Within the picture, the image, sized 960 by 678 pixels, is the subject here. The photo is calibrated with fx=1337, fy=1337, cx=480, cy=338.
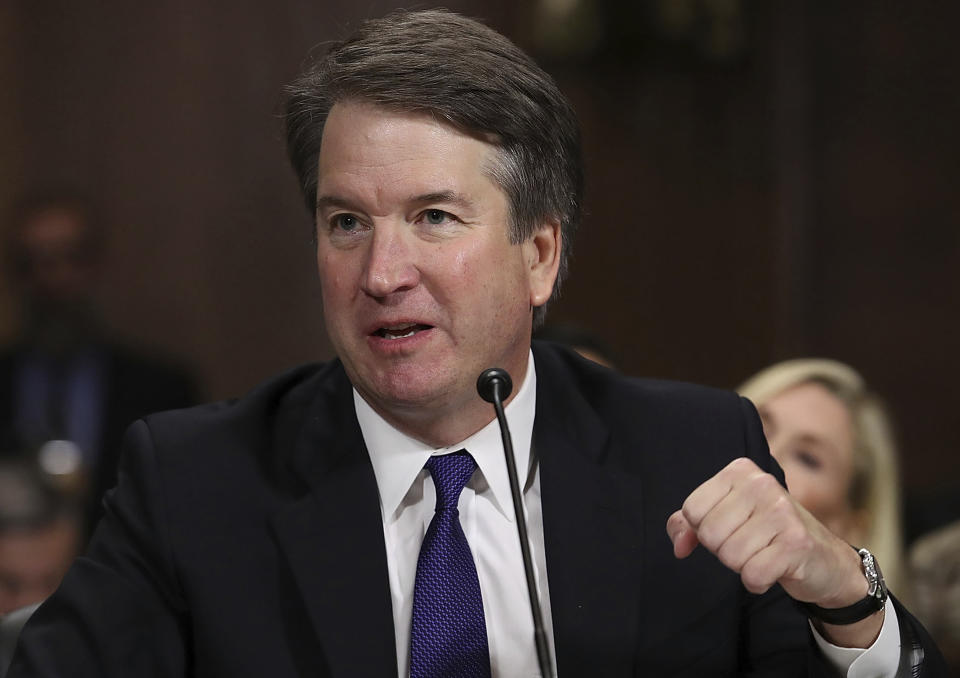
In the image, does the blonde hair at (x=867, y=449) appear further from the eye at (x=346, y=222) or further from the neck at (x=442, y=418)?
the eye at (x=346, y=222)

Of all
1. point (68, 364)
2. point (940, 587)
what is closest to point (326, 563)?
point (940, 587)

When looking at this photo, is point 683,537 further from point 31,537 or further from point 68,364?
point 68,364

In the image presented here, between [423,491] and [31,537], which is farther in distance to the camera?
[31,537]

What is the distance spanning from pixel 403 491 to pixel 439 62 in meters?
0.58

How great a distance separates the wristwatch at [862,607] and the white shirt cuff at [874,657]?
3 cm

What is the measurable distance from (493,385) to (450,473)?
0.31 m

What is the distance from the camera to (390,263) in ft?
5.49

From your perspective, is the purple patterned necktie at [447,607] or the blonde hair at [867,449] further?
the blonde hair at [867,449]

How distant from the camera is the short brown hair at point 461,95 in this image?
1.73 m

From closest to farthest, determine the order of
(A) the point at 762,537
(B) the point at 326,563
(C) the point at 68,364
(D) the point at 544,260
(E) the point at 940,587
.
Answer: (A) the point at 762,537 < (B) the point at 326,563 < (D) the point at 544,260 < (E) the point at 940,587 < (C) the point at 68,364

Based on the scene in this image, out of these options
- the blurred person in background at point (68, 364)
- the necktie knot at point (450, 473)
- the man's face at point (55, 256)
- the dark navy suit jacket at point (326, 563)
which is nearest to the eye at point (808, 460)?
the dark navy suit jacket at point (326, 563)

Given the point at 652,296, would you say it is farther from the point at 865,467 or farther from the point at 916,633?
the point at 916,633

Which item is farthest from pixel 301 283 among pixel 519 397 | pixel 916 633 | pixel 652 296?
pixel 916 633

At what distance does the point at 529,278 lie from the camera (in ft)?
6.17
